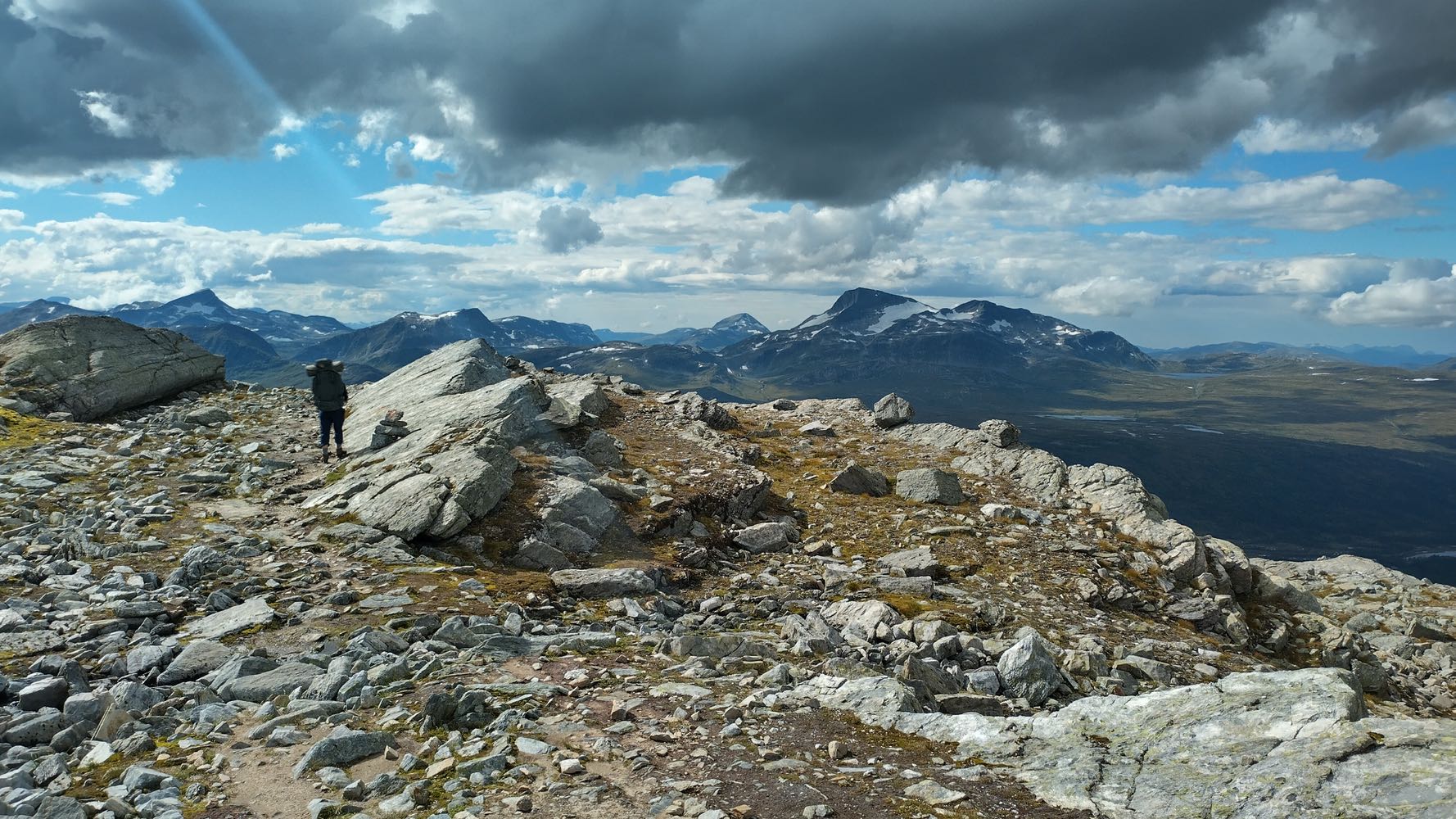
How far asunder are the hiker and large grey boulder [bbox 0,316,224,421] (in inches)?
658

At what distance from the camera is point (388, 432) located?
94.4 feet

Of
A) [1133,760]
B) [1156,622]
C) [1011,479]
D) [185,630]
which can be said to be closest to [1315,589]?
[1011,479]

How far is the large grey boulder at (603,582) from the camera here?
18.4 metres

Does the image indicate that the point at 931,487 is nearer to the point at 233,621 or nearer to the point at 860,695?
the point at 860,695

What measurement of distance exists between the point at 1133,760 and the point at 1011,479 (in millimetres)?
28050

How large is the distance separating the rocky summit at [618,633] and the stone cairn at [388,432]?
0.11 meters

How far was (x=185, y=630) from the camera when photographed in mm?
13547

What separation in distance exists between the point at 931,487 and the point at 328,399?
997 inches

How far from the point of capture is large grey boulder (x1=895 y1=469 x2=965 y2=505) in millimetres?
31141

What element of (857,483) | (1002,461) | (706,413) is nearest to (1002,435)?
(1002,461)

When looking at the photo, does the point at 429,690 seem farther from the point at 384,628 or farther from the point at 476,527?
the point at 476,527

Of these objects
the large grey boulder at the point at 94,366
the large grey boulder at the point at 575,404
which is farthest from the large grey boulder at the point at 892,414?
the large grey boulder at the point at 94,366

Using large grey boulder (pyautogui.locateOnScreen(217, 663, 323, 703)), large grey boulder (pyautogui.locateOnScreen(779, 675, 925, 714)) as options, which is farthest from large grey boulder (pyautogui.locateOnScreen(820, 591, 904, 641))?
large grey boulder (pyautogui.locateOnScreen(217, 663, 323, 703))

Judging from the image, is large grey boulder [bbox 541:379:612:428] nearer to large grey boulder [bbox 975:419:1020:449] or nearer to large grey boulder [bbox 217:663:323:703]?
large grey boulder [bbox 217:663:323:703]
